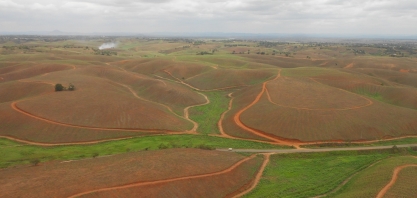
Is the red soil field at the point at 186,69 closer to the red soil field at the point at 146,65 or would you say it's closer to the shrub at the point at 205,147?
the red soil field at the point at 146,65

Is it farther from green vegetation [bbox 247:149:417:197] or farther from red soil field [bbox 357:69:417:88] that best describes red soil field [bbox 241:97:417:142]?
red soil field [bbox 357:69:417:88]

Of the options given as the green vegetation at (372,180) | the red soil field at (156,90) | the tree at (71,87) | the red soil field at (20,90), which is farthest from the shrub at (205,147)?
the red soil field at (20,90)

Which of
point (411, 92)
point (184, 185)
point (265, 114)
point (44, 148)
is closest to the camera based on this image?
point (184, 185)

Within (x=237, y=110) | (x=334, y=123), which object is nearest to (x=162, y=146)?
(x=237, y=110)

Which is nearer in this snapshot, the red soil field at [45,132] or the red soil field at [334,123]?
the red soil field at [45,132]

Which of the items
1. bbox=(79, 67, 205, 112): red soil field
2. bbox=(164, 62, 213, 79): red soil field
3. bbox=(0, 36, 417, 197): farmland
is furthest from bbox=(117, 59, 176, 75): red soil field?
bbox=(0, 36, 417, 197): farmland

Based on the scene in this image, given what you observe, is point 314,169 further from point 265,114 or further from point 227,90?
point 227,90

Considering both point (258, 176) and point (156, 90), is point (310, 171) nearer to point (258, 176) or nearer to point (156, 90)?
point (258, 176)

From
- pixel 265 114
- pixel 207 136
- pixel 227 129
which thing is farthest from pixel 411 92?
pixel 207 136
